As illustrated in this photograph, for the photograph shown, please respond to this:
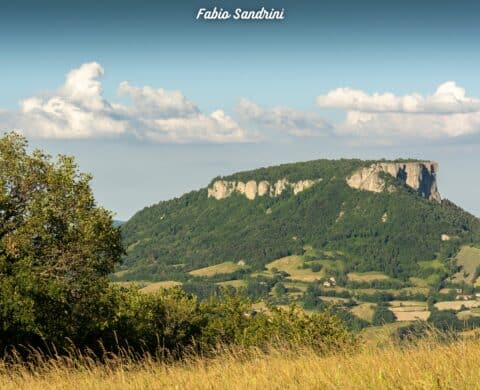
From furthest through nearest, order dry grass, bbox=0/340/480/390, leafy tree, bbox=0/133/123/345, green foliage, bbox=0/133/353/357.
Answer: leafy tree, bbox=0/133/123/345 < green foliage, bbox=0/133/353/357 < dry grass, bbox=0/340/480/390

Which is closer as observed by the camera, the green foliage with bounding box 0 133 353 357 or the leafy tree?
the green foliage with bounding box 0 133 353 357

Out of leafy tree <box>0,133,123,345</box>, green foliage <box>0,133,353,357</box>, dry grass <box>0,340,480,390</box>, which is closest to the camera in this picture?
dry grass <box>0,340,480,390</box>

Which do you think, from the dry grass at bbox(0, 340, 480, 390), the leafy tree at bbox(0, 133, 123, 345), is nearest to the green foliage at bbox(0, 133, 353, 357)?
the leafy tree at bbox(0, 133, 123, 345)

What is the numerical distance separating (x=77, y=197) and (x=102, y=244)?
311cm

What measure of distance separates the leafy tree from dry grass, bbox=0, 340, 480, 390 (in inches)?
805

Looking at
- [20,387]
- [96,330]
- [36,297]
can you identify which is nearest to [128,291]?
[96,330]

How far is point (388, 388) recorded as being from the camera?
8.20 meters

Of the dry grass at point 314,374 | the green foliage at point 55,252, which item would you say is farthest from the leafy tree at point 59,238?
the dry grass at point 314,374

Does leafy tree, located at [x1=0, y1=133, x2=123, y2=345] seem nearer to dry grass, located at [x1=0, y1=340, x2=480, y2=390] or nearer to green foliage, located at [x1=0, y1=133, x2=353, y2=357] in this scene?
green foliage, located at [x1=0, y1=133, x2=353, y2=357]

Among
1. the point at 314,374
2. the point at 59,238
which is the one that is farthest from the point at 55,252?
the point at 314,374

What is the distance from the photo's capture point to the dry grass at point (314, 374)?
846 centimetres

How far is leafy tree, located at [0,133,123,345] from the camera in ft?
109

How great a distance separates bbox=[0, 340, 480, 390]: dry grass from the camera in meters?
8.46

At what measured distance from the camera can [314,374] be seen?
927cm
